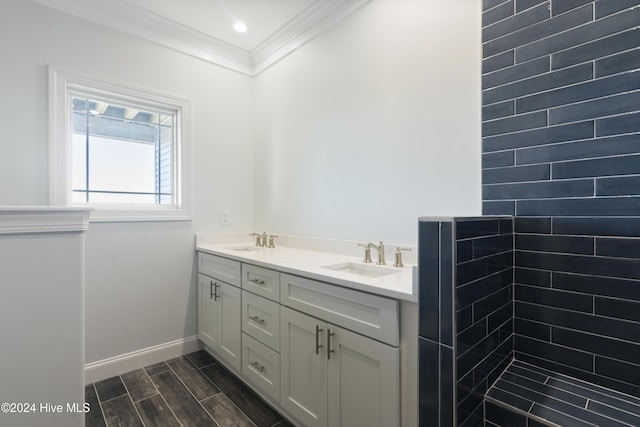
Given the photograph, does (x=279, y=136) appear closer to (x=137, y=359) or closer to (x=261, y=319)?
(x=261, y=319)

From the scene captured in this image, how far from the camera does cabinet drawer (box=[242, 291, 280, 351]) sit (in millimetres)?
1643

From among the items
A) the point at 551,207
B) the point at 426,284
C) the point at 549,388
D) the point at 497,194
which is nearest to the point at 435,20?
the point at 497,194

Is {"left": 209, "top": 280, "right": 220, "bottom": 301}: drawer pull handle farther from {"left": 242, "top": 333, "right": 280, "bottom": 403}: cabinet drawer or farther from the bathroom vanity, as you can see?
{"left": 242, "top": 333, "right": 280, "bottom": 403}: cabinet drawer

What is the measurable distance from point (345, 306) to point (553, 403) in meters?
0.79

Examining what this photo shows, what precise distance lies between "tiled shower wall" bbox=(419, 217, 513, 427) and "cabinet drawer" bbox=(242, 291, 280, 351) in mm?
845

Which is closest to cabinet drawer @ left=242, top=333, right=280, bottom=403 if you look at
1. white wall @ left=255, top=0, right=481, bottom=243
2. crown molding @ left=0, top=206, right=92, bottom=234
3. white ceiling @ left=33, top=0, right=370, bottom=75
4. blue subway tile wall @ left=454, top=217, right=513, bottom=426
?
white wall @ left=255, top=0, right=481, bottom=243

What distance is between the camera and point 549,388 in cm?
113

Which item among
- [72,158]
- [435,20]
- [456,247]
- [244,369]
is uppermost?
[435,20]

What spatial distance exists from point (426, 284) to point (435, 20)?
1391mm

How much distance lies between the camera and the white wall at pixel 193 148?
182cm

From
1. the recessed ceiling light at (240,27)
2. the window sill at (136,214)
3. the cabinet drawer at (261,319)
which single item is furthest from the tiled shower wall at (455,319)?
the recessed ceiling light at (240,27)

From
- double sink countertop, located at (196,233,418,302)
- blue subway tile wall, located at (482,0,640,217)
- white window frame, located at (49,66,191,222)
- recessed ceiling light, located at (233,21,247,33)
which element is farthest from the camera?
recessed ceiling light, located at (233,21,247,33)

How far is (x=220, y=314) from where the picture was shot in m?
2.17

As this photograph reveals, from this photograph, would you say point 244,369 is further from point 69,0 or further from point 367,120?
point 69,0
